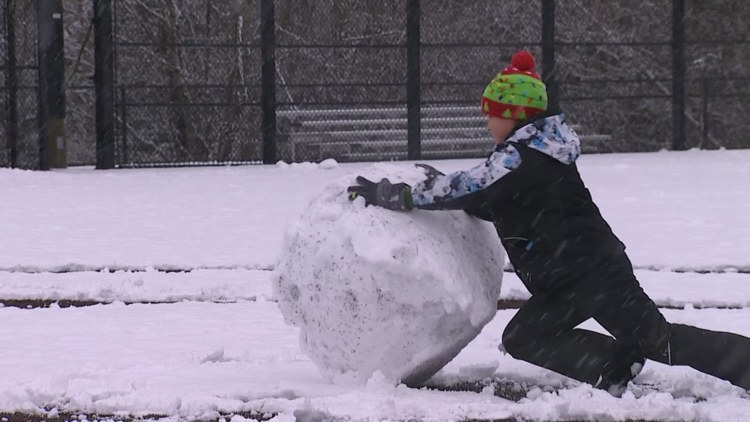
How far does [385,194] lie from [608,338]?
978 mm

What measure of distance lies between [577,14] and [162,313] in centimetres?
1442

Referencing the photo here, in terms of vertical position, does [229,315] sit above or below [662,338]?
below

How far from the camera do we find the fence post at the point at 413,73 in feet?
58.1

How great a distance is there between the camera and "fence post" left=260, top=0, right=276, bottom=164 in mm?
17094

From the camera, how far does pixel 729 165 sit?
16.9m

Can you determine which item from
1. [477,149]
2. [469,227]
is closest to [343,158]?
[477,149]

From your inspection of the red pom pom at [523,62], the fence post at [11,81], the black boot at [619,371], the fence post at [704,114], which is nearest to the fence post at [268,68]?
the fence post at [11,81]

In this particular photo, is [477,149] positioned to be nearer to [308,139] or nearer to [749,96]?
[308,139]

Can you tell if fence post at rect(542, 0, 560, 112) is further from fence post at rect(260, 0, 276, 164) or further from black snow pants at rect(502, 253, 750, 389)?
black snow pants at rect(502, 253, 750, 389)

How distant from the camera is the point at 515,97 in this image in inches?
189

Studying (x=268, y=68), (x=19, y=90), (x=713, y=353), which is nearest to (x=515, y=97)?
(x=713, y=353)

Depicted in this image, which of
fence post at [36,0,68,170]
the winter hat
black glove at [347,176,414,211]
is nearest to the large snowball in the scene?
black glove at [347,176,414,211]

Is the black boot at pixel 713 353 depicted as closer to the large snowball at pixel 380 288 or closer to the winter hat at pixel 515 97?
the large snowball at pixel 380 288

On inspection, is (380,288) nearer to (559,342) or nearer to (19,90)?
(559,342)
